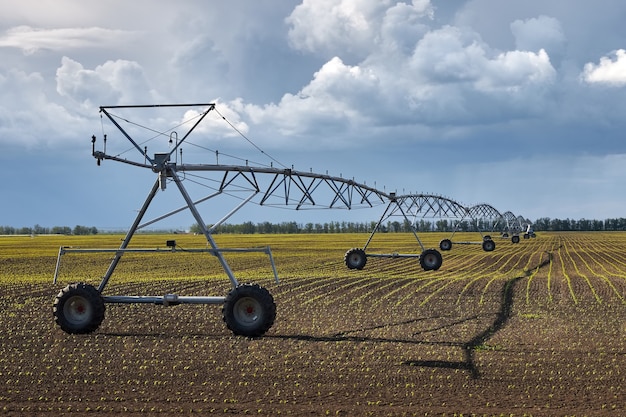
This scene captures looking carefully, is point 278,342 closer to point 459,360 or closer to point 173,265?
point 459,360

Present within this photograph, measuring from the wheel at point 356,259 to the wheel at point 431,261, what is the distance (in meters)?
2.77

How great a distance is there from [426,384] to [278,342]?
376cm

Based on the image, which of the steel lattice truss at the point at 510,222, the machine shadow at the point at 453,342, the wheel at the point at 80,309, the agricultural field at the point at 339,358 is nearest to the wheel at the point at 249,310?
the agricultural field at the point at 339,358

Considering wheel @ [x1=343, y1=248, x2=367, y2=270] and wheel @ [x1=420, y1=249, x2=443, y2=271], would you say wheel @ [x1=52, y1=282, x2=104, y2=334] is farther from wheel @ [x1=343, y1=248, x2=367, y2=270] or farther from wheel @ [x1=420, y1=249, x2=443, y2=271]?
wheel @ [x1=420, y1=249, x2=443, y2=271]

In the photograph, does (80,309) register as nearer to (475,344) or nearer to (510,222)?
(475,344)

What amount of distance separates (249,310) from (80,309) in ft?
12.4

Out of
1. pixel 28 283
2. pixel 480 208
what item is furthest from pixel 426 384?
pixel 480 208

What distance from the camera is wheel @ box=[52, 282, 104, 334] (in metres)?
13.5

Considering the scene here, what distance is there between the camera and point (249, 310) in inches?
507

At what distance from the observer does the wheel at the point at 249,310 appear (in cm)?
1259

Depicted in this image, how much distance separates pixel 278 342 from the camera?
12.7 m

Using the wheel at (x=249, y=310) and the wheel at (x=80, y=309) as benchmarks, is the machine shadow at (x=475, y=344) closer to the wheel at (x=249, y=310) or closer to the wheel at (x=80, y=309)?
the wheel at (x=249, y=310)

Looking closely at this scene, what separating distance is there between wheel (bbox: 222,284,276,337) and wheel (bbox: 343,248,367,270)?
17522mm

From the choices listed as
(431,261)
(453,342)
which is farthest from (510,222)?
(453,342)
